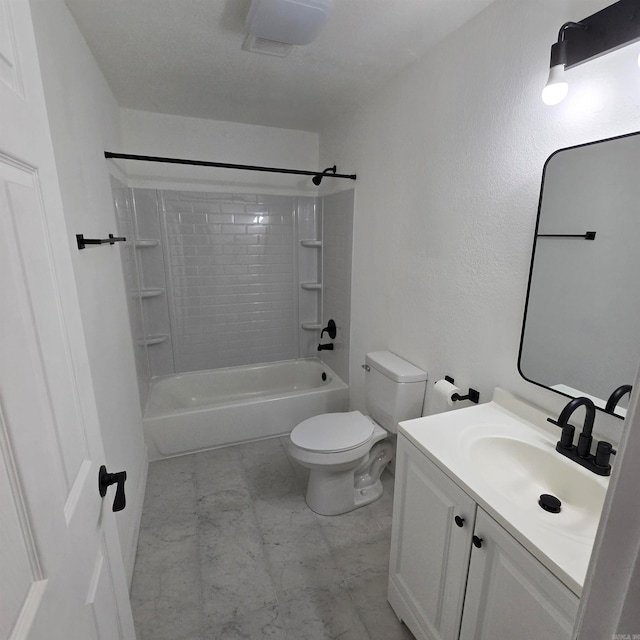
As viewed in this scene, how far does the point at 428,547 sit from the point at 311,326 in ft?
7.72

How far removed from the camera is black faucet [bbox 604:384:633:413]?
103cm

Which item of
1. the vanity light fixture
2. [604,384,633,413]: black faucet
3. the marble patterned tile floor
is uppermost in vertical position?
the vanity light fixture

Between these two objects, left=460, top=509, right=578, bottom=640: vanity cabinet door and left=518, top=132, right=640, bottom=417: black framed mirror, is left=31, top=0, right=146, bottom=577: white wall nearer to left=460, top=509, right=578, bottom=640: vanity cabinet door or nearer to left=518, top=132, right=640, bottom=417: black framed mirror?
left=460, top=509, right=578, bottom=640: vanity cabinet door

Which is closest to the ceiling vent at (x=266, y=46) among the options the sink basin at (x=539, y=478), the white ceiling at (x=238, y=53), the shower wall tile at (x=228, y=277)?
the white ceiling at (x=238, y=53)

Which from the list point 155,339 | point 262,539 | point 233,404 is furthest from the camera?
point 155,339

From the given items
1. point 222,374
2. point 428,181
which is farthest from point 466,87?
point 222,374

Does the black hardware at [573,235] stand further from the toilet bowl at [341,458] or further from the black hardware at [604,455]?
the toilet bowl at [341,458]

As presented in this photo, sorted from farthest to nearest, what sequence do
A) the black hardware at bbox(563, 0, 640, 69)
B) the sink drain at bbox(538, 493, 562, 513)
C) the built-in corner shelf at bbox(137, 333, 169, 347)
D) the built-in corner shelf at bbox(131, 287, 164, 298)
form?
the built-in corner shelf at bbox(137, 333, 169, 347) → the built-in corner shelf at bbox(131, 287, 164, 298) → the sink drain at bbox(538, 493, 562, 513) → the black hardware at bbox(563, 0, 640, 69)

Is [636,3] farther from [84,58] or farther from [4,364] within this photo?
[84,58]

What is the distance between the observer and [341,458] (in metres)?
1.86

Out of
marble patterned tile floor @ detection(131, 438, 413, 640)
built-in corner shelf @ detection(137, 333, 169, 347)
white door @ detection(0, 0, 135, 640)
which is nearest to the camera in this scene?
white door @ detection(0, 0, 135, 640)

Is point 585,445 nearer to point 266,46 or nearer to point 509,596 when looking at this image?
point 509,596

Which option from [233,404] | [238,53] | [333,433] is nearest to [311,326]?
[233,404]

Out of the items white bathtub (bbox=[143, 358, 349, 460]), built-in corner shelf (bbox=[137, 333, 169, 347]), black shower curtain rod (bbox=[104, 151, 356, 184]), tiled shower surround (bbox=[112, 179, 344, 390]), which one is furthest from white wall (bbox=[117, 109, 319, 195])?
white bathtub (bbox=[143, 358, 349, 460])
